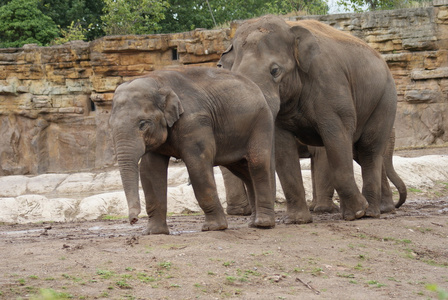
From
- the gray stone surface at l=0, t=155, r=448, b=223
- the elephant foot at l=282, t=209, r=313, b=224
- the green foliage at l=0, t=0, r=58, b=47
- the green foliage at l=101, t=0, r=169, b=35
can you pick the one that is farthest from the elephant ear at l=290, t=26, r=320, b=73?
the green foliage at l=0, t=0, r=58, b=47

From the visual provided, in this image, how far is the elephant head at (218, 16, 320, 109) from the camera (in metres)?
9.32

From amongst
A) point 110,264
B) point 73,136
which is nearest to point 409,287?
point 110,264

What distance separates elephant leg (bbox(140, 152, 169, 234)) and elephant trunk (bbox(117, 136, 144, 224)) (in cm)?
61

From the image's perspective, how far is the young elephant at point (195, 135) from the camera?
7578 millimetres

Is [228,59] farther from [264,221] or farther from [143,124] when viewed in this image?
[143,124]

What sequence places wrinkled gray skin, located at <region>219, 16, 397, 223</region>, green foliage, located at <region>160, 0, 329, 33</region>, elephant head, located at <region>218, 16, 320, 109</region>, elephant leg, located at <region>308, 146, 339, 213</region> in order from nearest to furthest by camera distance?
elephant head, located at <region>218, 16, 320, 109</region> → wrinkled gray skin, located at <region>219, 16, 397, 223</region> → elephant leg, located at <region>308, 146, 339, 213</region> → green foliage, located at <region>160, 0, 329, 33</region>

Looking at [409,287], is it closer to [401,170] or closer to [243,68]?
[243,68]

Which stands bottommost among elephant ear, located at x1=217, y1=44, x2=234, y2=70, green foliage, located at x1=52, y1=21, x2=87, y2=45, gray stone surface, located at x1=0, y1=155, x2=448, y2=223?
gray stone surface, located at x1=0, y1=155, x2=448, y2=223

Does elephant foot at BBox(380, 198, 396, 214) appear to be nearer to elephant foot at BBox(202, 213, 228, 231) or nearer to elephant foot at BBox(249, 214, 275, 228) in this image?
elephant foot at BBox(249, 214, 275, 228)

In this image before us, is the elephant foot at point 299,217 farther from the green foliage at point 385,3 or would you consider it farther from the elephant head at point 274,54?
the green foliage at point 385,3

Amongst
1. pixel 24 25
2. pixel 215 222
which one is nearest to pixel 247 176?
pixel 215 222

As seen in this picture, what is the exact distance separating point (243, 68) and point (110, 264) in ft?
12.1

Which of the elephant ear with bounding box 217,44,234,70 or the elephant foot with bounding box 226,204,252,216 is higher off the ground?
the elephant ear with bounding box 217,44,234,70

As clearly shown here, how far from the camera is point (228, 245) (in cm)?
733
